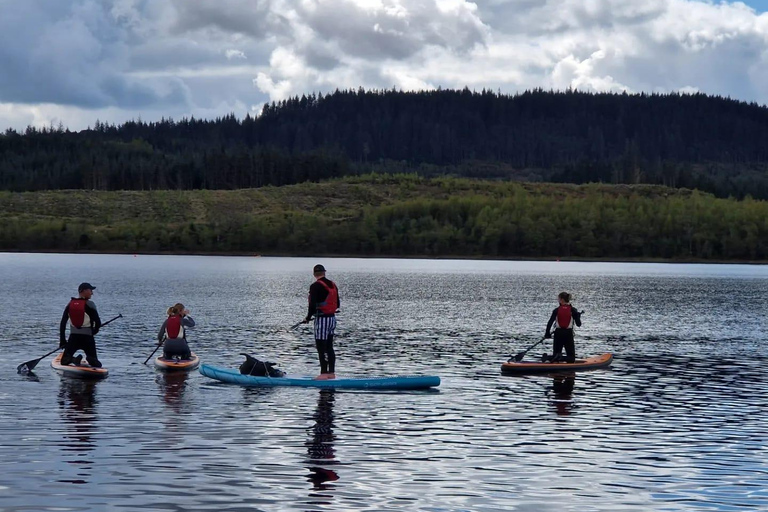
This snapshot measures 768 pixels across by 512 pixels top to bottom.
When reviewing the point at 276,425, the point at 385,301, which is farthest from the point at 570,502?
the point at 385,301

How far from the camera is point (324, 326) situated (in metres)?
33.0

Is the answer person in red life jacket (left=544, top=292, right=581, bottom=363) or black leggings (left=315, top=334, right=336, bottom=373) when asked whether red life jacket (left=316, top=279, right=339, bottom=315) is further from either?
person in red life jacket (left=544, top=292, right=581, bottom=363)

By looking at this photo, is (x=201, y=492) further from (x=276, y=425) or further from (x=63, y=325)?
(x=63, y=325)

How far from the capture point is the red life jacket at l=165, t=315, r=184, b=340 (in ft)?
125

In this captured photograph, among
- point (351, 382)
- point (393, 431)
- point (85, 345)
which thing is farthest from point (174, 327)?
point (393, 431)

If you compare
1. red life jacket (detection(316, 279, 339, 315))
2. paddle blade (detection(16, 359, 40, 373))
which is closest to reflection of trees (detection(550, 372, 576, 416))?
red life jacket (detection(316, 279, 339, 315))

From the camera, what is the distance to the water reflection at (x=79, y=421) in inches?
857

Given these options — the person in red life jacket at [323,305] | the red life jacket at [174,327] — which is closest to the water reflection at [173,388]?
the red life jacket at [174,327]

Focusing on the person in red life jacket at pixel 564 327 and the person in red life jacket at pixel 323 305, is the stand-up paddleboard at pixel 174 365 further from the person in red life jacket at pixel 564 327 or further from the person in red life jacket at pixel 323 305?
the person in red life jacket at pixel 564 327

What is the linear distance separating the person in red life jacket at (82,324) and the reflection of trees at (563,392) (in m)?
14.4

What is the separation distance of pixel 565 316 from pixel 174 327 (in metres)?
14.2

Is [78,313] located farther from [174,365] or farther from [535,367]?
[535,367]

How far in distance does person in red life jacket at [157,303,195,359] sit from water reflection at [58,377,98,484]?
3733 mm

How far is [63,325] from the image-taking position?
34.8 metres
